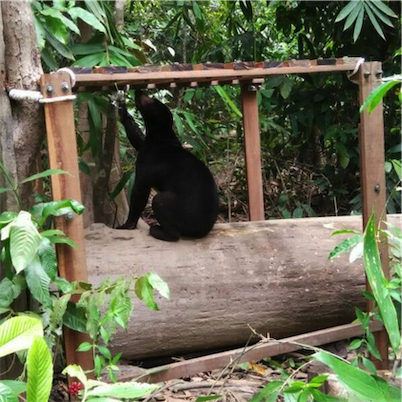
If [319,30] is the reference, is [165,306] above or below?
below

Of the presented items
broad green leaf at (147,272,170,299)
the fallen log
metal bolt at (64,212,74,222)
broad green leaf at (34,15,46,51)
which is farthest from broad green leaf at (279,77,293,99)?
broad green leaf at (147,272,170,299)

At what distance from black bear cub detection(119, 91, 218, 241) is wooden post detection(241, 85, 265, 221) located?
1.17 ft

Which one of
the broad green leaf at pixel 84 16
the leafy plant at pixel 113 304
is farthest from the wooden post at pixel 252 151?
the leafy plant at pixel 113 304

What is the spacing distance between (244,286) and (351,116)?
9.97 feet

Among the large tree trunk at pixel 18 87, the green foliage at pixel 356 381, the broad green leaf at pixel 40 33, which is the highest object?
the broad green leaf at pixel 40 33

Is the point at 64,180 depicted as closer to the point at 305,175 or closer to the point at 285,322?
the point at 285,322

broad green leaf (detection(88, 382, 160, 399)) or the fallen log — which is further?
the fallen log

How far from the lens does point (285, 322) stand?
351cm

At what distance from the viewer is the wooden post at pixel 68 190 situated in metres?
2.49

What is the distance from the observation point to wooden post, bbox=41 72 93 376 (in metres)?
2.49

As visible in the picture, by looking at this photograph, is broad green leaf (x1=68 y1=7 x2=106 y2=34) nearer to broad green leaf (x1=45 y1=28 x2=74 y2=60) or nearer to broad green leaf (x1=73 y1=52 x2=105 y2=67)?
broad green leaf (x1=45 y1=28 x2=74 y2=60)

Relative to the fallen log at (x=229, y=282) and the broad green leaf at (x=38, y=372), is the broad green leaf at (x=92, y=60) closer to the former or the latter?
the fallen log at (x=229, y=282)

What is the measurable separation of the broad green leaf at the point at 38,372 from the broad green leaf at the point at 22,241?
884 mm

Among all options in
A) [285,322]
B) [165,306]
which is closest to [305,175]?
[285,322]
